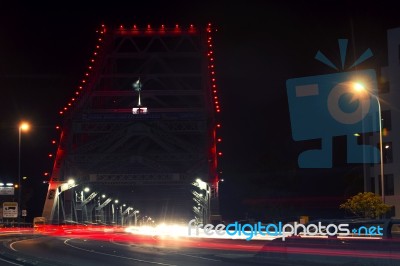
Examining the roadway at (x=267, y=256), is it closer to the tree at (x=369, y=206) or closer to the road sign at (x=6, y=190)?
the tree at (x=369, y=206)

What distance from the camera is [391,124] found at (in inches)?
2174

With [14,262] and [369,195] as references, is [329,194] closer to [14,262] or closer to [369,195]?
[369,195]

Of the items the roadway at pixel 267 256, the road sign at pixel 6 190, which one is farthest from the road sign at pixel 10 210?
the roadway at pixel 267 256

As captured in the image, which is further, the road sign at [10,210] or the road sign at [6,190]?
the road sign at [6,190]

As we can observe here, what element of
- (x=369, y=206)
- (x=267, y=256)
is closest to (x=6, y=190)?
(x=369, y=206)

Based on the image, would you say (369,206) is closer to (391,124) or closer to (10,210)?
(391,124)

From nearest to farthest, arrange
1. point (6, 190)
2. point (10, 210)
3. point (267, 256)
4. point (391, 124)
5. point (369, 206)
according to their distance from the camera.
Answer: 1. point (267, 256)
2. point (369, 206)
3. point (391, 124)
4. point (10, 210)
5. point (6, 190)

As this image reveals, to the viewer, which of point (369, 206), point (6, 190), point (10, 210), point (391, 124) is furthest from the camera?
point (6, 190)

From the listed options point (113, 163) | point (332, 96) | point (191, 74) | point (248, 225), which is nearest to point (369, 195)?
point (248, 225)

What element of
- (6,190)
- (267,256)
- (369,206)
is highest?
(6,190)

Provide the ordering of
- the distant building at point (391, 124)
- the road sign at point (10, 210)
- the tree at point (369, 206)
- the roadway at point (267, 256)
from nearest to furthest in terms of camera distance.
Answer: the roadway at point (267, 256) < the tree at point (369, 206) < the distant building at point (391, 124) < the road sign at point (10, 210)

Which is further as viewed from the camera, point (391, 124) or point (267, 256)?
point (391, 124)

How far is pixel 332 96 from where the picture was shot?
199ft

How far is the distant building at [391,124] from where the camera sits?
53.0 metres
